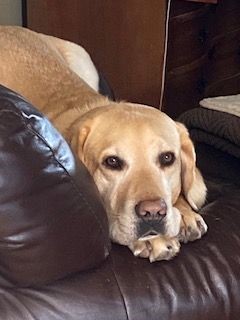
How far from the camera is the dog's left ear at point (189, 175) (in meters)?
1.77

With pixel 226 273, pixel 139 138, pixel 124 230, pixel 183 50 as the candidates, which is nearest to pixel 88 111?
pixel 139 138

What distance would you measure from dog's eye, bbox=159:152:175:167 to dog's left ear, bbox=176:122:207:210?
0.06 metres

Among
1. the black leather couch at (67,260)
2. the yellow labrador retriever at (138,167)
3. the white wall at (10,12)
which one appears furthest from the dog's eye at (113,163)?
the white wall at (10,12)

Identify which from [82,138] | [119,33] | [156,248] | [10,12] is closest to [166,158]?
[82,138]

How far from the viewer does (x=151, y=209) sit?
1540mm

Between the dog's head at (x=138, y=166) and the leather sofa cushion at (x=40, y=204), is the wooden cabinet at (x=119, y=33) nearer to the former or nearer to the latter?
the dog's head at (x=138, y=166)

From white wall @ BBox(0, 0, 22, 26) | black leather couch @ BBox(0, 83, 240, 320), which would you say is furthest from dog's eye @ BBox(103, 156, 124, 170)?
white wall @ BBox(0, 0, 22, 26)

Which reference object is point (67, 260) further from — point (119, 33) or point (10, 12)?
point (10, 12)

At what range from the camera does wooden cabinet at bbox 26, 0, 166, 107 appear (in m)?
3.00

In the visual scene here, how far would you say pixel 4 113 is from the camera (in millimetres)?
1200

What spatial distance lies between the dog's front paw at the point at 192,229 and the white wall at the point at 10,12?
2.11 meters

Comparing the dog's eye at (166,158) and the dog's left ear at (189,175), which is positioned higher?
the dog's eye at (166,158)

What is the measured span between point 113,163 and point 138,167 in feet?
0.18

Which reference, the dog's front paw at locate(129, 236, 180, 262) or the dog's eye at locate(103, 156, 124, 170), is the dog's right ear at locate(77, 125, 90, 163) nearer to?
the dog's eye at locate(103, 156, 124, 170)
